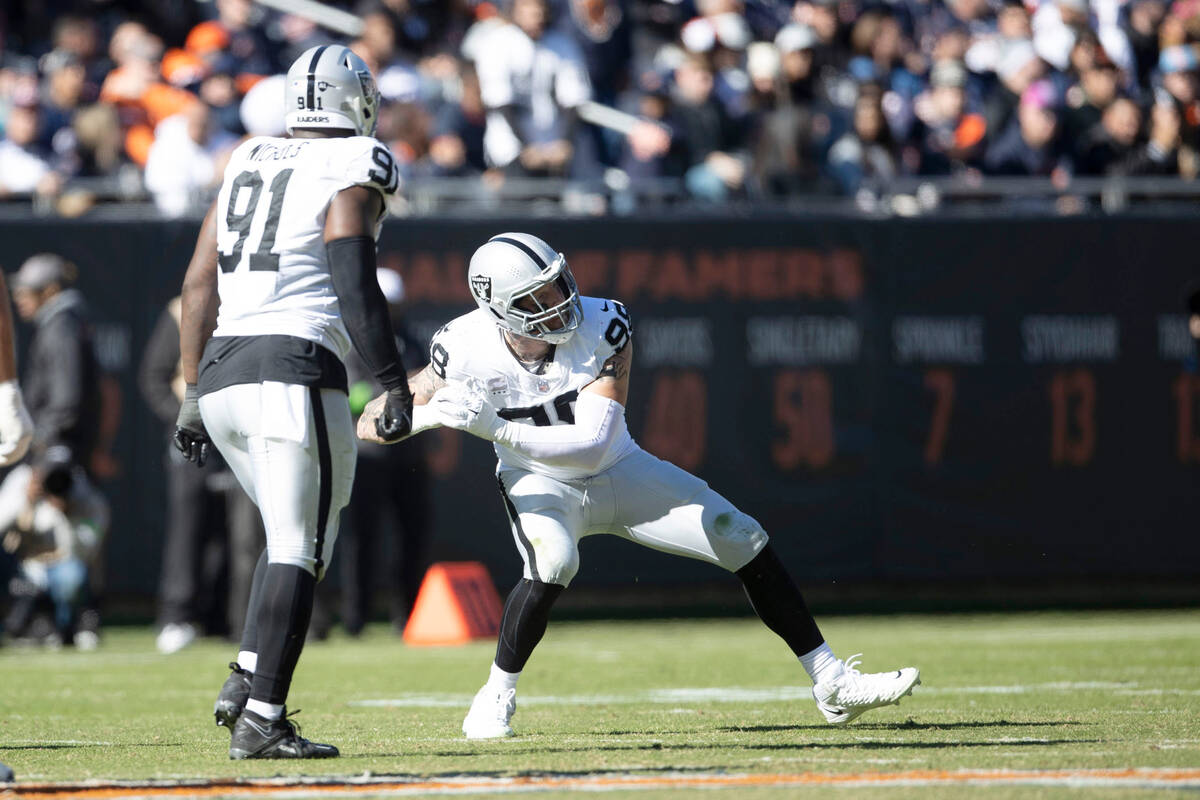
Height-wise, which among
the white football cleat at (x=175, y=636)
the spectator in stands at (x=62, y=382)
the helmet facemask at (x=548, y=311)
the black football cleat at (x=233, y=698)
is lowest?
the white football cleat at (x=175, y=636)

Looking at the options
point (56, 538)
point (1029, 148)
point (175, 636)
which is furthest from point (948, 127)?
point (56, 538)

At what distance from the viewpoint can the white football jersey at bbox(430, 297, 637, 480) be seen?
6387 mm

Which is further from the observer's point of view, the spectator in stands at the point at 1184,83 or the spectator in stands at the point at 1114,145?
the spectator in stands at the point at 1184,83

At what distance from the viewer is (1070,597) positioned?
13.9 m

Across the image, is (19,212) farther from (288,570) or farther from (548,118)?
(288,570)

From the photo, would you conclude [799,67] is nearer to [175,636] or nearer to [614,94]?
[614,94]

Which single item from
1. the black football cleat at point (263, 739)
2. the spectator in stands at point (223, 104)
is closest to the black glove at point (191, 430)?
the black football cleat at point (263, 739)

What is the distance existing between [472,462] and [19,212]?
139 inches

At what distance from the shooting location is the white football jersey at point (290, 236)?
556cm

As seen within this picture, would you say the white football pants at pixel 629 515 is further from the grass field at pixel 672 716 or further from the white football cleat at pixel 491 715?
the grass field at pixel 672 716

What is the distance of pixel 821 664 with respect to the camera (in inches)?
251

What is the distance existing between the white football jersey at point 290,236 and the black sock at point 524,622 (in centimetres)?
120

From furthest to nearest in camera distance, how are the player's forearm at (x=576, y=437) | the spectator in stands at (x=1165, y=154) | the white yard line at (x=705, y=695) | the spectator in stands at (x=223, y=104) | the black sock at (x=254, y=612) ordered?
the spectator in stands at (x=1165, y=154) < the spectator in stands at (x=223, y=104) < the white yard line at (x=705, y=695) < the player's forearm at (x=576, y=437) < the black sock at (x=254, y=612)

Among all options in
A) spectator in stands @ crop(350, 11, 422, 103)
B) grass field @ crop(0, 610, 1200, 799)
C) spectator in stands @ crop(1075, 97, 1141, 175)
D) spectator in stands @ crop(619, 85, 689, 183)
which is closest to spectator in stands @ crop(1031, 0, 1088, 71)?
spectator in stands @ crop(1075, 97, 1141, 175)
